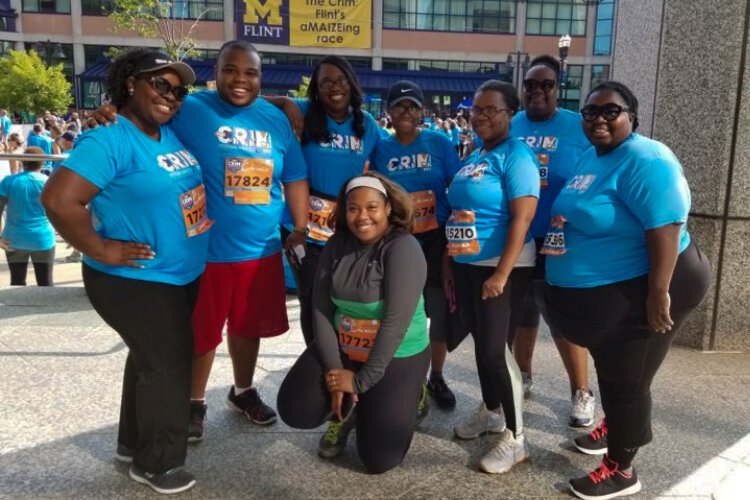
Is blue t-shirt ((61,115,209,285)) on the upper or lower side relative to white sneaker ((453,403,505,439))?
upper

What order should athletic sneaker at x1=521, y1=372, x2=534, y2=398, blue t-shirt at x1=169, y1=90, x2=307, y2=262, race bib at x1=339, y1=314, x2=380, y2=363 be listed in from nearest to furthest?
1. race bib at x1=339, y1=314, x2=380, y2=363
2. blue t-shirt at x1=169, y1=90, x2=307, y2=262
3. athletic sneaker at x1=521, y1=372, x2=534, y2=398

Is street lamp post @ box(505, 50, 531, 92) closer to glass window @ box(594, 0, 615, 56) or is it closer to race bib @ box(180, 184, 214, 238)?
glass window @ box(594, 0, 615, 56)

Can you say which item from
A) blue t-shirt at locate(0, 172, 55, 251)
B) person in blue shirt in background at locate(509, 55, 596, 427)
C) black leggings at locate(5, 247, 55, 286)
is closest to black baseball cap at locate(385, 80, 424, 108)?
person in blue shirt in background at locate(509, 55, 596, 427)

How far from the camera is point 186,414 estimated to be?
2.77 metres

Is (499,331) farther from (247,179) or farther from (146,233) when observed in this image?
(146,233)

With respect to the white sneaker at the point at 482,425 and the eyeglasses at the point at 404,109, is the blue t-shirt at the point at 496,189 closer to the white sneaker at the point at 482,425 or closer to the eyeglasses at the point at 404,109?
the eyeglasses at the point at 404,109

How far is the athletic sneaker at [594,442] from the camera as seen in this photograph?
3119 millimetres

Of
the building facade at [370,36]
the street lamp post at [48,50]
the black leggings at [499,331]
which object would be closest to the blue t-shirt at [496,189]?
the black leggings at [499,331]

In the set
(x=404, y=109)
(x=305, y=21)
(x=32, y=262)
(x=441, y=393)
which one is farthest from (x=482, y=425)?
(x=305, y=21)

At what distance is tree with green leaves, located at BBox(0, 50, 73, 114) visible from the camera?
92.6 feet

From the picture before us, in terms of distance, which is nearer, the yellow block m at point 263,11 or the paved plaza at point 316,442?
the paved plaza at point 316,442

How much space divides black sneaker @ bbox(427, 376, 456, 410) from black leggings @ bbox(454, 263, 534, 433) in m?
0.62

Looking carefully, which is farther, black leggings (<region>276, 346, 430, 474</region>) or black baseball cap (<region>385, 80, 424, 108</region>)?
black baseball cap (<region>385, 80, 424, 108</region>)

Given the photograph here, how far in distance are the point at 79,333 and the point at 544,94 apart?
151 inches
